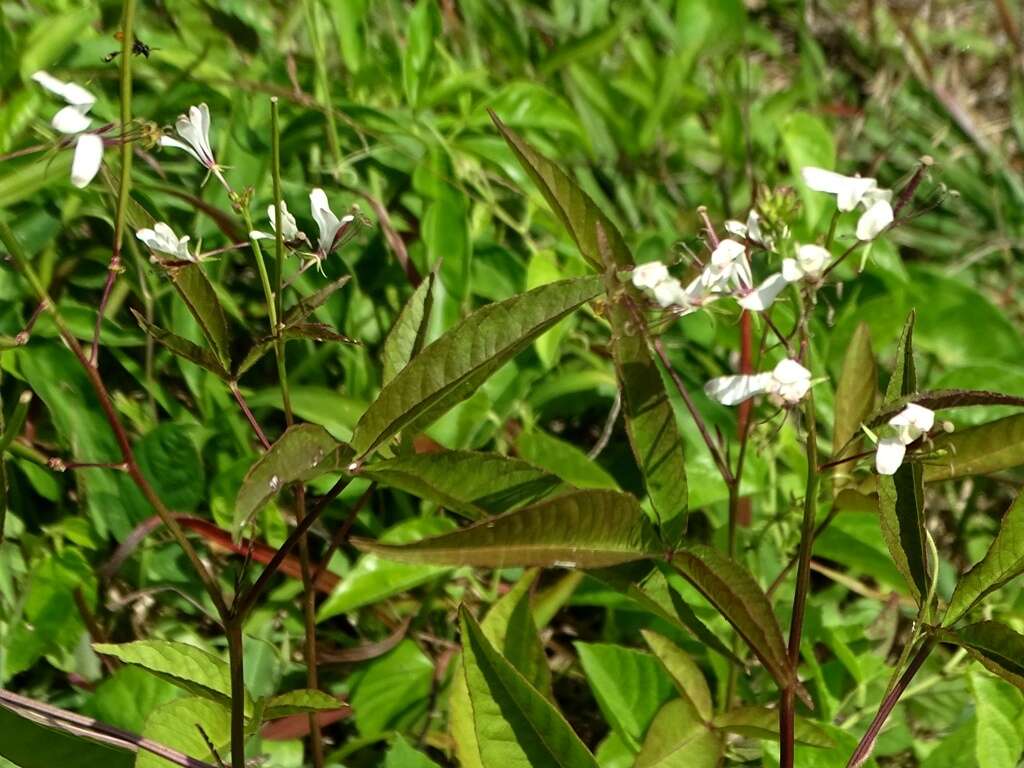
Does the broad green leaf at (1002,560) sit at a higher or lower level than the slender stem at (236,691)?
lower

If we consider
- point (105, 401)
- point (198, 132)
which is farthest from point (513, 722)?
point (198, 132)

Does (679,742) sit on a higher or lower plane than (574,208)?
lower

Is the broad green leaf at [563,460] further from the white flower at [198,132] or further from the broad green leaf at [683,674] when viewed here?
the white flower at [198,132]

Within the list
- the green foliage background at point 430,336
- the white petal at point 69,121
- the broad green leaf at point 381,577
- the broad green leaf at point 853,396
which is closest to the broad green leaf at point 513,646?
the green foliage background at point 430,336

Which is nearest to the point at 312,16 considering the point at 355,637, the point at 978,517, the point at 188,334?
the point at 188,334

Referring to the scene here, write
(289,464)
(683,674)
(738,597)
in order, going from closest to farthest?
1. (289,464)
2. (738,597)
3. (683,674)

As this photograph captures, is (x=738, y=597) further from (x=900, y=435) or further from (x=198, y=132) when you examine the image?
(x=198, y=132)
